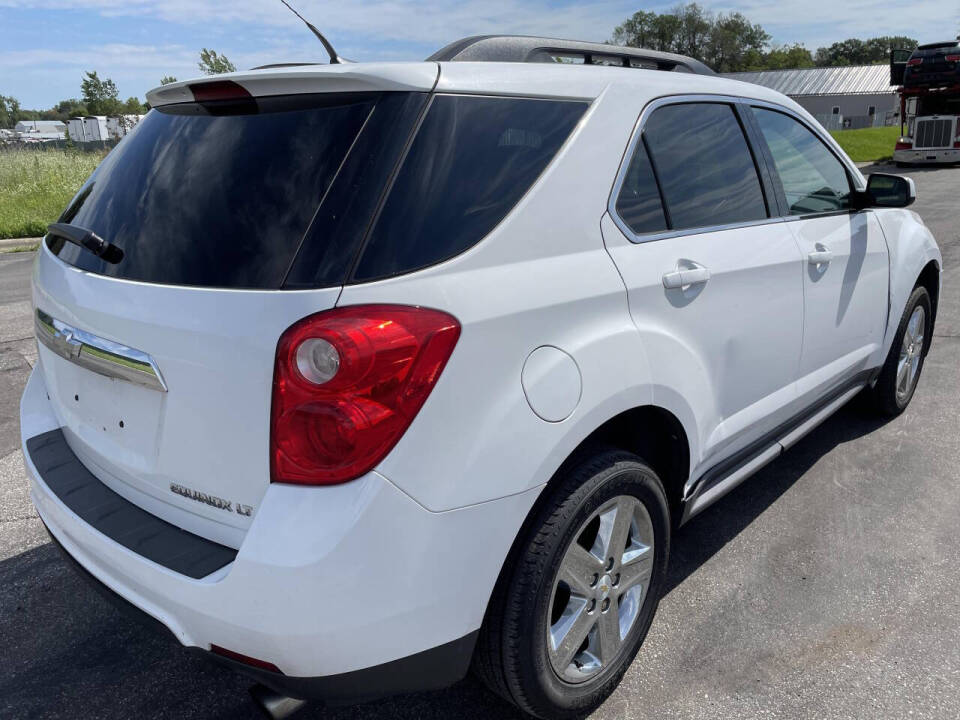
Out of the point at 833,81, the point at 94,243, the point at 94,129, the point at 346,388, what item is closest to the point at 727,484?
the point at 346,388

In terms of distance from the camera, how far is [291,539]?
66.5 inches

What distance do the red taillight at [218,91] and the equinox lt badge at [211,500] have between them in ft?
3.34

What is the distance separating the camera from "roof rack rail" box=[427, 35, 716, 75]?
2.51m

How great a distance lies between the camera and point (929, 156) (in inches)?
948

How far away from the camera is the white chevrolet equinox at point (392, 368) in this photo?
5.65ft

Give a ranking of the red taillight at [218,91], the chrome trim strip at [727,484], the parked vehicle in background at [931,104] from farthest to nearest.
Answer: the parked vehicle in background at [931,104], the chrome trim strip at [727,484], the red taillight at [218,91]

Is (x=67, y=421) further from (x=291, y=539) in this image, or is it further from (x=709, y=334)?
(x=709, y=334)

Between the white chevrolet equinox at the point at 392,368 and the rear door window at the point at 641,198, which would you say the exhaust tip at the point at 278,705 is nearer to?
the white chevrolet equinox at the point at 392,368

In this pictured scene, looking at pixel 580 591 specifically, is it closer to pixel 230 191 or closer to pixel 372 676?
pixel 372 676

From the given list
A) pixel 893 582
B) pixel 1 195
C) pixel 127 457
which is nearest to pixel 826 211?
pixel 893 582

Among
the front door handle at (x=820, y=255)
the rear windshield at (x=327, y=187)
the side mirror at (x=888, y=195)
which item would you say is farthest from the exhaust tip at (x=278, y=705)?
the side mirror at (x=888, y=195)

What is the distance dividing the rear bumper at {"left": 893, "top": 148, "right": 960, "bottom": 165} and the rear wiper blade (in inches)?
1047

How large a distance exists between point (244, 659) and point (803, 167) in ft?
9.66

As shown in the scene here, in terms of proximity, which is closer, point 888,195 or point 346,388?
point 346,388
